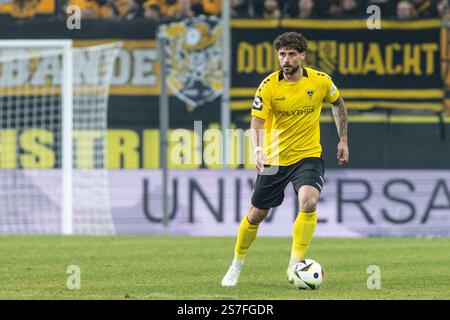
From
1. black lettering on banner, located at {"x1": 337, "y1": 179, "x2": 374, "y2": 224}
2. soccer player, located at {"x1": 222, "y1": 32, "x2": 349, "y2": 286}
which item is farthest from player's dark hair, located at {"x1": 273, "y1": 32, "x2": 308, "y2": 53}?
black lettering on banner, located at {"x1": 337, "y1": 179, "x2": 374, "y2": 224}

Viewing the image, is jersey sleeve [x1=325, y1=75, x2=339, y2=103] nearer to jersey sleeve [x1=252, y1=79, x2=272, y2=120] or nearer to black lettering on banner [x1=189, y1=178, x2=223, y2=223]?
jersey sleeve [x1=252, y1=79, x2=272, y2=120]

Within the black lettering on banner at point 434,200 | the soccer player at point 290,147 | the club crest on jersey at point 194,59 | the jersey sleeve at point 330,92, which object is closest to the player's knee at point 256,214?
the soccer player at point 290,147

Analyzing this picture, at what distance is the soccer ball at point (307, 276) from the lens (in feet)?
32.0

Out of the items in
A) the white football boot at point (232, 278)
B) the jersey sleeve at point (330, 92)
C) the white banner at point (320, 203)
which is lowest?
the white banner at point (320, 203)

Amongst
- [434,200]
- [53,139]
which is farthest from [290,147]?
[53,139]

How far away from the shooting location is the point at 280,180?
1033 cm

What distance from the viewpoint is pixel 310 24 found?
18328mm

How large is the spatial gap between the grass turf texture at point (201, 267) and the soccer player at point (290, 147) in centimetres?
Answer: 46

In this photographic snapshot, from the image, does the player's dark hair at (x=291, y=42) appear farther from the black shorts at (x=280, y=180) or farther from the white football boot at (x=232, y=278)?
the white football boot at (x=232, y=278)

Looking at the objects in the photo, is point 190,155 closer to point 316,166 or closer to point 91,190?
point 91,190

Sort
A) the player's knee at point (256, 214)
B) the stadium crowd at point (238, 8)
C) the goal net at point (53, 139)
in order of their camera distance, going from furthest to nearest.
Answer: the stadium crowd at point (238, 8) → the goal net at point (53, 139) → the player's knee at point (256, 214)

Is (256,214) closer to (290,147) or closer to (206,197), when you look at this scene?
(290,147)

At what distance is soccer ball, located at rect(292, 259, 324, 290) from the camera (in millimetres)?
9758
